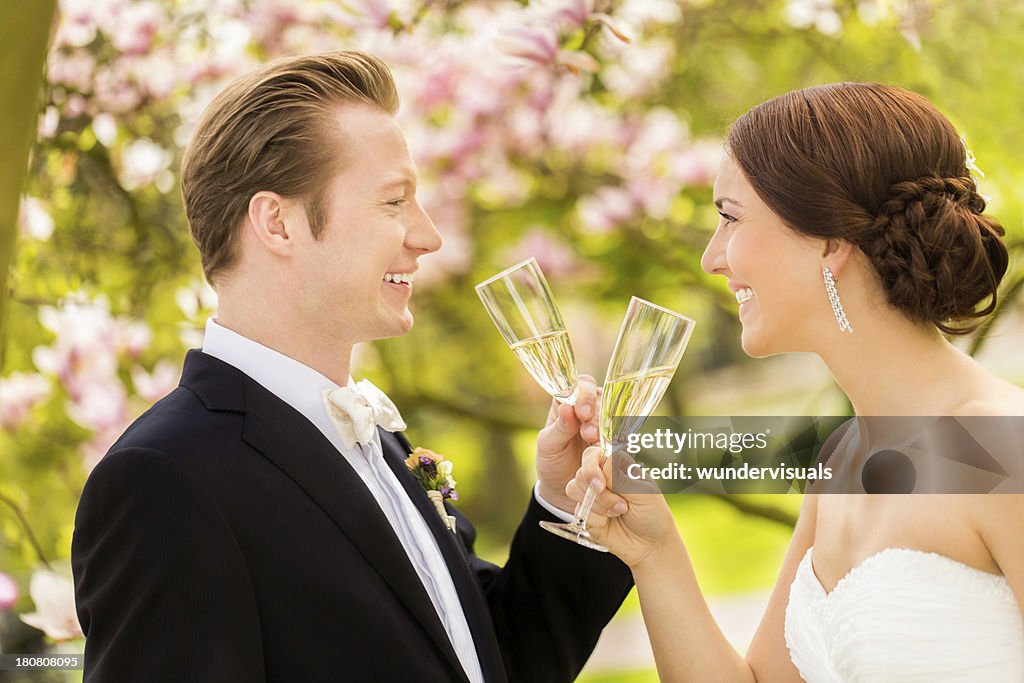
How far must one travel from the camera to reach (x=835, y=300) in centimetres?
204

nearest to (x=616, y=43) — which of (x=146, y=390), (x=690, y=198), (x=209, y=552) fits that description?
(x=690, y=198)

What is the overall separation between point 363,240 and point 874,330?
3.44 ft

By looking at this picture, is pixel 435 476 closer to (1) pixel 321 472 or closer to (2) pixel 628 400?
(1) pixel 321 472

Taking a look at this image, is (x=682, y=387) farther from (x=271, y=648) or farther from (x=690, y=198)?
(x=271, y=648)

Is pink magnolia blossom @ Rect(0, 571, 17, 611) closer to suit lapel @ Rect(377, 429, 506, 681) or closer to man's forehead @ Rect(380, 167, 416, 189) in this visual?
suit lapel @ Rect(377, 429, 506, 681)

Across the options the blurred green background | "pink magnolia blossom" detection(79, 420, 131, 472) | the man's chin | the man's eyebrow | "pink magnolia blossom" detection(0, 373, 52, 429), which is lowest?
"pink magnolia blossom" detection(79, 420, 131, 472)

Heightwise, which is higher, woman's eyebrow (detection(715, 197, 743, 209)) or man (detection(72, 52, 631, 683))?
woman's eyebrow (detection(715, 197, 743, 209))

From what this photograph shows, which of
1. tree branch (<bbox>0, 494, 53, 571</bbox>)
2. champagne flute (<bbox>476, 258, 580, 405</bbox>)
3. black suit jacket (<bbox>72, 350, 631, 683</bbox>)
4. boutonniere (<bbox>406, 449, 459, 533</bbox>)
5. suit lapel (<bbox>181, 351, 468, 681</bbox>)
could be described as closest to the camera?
black suit jacket (<bbox>72, 350, 631, 683</bbox>)

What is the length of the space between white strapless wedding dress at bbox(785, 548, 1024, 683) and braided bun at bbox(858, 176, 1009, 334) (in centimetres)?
49

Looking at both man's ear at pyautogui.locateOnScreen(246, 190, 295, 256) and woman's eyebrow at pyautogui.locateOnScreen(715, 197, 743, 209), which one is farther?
woman's eyebrow at pyautogui.locateOnScreen(715, 197, 743, 209)

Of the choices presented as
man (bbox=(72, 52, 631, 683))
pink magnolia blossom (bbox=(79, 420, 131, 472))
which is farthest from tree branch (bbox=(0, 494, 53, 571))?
man (bbox=(72, 52, 631, 683))

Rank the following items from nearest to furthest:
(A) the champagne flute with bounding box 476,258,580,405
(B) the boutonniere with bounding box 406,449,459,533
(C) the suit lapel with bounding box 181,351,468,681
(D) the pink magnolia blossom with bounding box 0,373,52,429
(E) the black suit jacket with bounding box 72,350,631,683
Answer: (E) the black suit jacket with bounding box 72,350,631,683, (C) the suit lapel with bounding box 181,351,468,681, (A) the champagne flute with bounding box 476,258,580,405, (B) the boutonniere with bounding box 406,449,459,533, (D) the pink magnolia blossom with bounding box 0,373,52,429

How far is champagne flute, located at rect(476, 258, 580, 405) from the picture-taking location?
75.7 inches

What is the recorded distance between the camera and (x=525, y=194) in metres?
3.81
